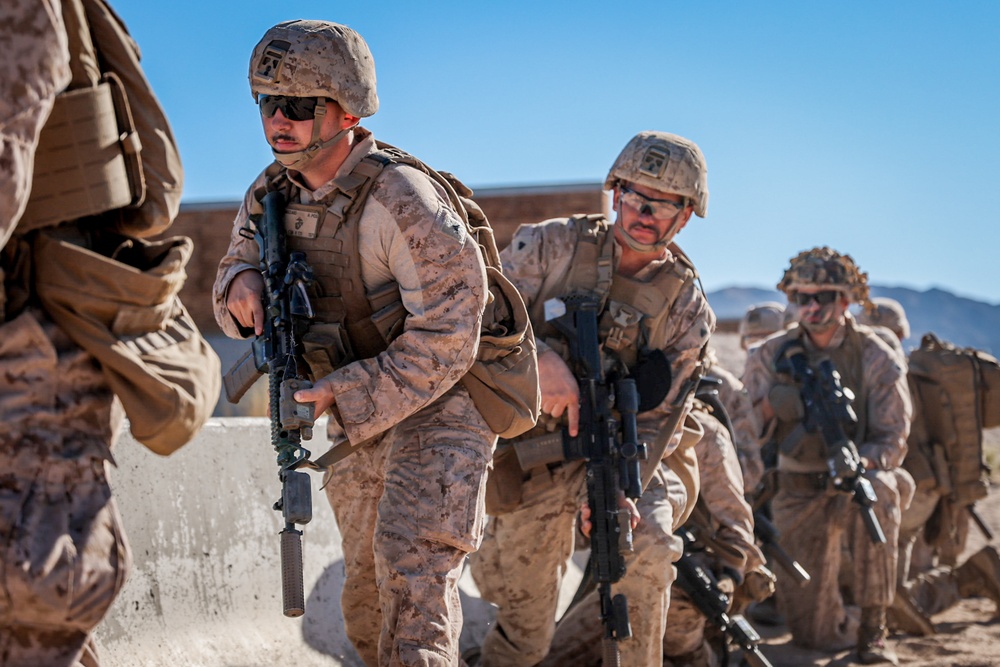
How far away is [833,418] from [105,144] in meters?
7.49

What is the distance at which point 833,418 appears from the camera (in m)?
10.2

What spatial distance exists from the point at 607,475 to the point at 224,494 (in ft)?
5.51

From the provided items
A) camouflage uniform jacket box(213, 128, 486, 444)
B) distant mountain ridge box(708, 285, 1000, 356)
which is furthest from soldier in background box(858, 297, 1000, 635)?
distant mountain ridge box(708, 285, 1000, 356)

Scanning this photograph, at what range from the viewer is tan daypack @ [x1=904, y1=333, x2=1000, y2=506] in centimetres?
1260

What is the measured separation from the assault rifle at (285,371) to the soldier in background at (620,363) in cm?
164

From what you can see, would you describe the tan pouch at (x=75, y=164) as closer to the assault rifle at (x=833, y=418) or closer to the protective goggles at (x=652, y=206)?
the protective goggles at (x=652, y=206)

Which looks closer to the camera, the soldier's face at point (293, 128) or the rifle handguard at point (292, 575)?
the rifle handguard at point (292, 575)

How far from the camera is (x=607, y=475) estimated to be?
253 inches

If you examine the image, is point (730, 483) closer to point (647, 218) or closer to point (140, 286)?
point (647, 218)

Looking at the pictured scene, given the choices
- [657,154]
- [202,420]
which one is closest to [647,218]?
[657,154]

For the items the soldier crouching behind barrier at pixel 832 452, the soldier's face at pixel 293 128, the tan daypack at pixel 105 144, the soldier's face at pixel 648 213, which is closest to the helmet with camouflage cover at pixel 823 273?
the soldier crouching behind barrier at pixel 832 452

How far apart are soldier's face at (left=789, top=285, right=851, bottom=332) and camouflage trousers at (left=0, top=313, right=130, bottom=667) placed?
776 cm

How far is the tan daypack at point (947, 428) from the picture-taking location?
41.3 feet

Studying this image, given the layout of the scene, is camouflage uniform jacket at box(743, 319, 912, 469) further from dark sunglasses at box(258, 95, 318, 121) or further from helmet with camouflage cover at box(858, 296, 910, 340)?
dark sunglasses at box(258, 95, 318, 121)
